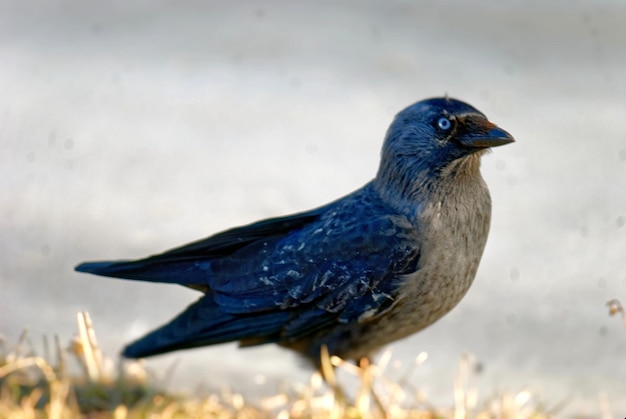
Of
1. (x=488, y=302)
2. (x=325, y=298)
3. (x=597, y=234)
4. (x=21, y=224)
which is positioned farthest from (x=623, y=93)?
(x=21, y=224)

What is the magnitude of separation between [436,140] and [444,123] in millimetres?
69

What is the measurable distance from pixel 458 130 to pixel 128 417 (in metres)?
1.53

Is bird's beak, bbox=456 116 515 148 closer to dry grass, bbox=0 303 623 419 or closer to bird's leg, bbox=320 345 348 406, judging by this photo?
dry grass, bbox=0 303 623 419

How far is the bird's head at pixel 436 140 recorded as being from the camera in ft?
13.1

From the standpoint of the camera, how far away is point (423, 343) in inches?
213

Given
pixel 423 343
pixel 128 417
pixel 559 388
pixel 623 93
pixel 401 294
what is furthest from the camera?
pixel 623 93

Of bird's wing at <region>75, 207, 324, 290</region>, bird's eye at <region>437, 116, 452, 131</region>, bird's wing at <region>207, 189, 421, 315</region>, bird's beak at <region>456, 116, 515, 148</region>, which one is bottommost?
bird's wing at <region>207, 189, 421, 315</region>

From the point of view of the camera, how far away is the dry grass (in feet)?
11.6

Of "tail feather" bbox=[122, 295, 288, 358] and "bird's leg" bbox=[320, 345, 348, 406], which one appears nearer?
"bird's leg" bbox=[320, 345, 348, 406]

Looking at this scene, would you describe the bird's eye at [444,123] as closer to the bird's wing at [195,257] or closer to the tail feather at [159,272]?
the bird's wing at [195,257]

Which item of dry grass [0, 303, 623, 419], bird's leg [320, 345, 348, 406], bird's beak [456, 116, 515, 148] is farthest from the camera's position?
bird's beak [456, 116, 515, 148]

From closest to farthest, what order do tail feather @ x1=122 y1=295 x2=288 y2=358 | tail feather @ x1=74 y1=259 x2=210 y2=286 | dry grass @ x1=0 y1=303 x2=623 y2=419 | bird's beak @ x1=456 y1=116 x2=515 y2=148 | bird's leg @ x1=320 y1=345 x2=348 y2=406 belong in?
dry grass @ x1=0 y1=303 x2=623 y2=419 → bird's leg @ x1=320 y1=345 x2=348 y2=406 → bird's beak @ x1=456 y1=116 x2=515 y2=148 → tail feather @ x1=122 y1=295 x2=288 y2=358 → tail feather @ x1=74 y1=259 x2=210 y2=286

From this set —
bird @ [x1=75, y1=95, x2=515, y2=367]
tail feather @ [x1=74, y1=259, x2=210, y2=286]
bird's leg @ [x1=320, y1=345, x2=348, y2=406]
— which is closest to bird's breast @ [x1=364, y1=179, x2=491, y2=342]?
bird @ [x1=75, y1=95, x2=515, y2=367]

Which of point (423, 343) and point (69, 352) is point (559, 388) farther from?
point (69, 352)
